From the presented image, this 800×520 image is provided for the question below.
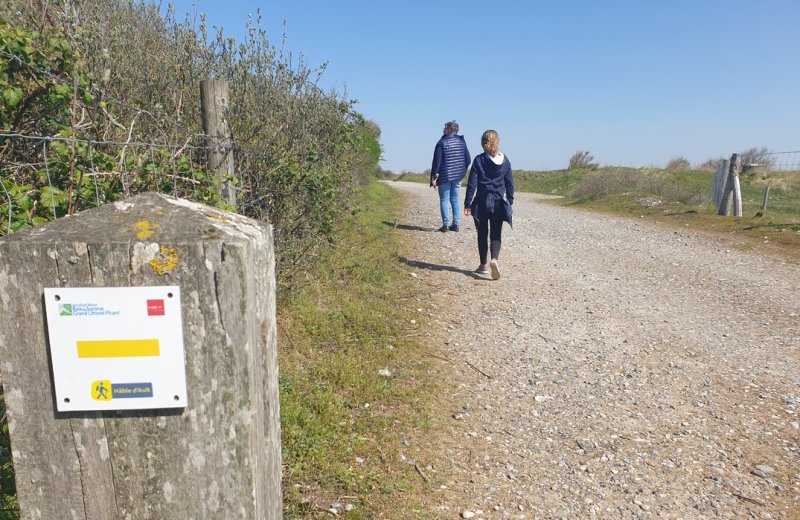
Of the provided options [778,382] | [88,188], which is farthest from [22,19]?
[778,382]

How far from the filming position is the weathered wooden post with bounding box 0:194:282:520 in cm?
121

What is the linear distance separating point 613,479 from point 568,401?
91 centimetres

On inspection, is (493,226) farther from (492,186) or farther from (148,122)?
(148,122)

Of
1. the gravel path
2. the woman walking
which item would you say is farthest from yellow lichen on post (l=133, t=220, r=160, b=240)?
the woman walking

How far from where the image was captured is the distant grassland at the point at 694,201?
397 inches

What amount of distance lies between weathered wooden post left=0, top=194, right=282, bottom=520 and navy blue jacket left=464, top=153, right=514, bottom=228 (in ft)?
18.4

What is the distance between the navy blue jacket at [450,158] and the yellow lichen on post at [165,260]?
8.60 metres

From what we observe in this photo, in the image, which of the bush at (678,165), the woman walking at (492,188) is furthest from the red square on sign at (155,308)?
the bush at (678,165)

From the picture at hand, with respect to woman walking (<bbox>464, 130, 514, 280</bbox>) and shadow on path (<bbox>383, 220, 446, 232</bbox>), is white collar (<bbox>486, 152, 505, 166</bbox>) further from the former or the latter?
shadow on path (<bbox>383, 220, 446, 232</bbox>)

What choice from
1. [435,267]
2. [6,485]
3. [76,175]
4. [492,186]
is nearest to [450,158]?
[435,267]

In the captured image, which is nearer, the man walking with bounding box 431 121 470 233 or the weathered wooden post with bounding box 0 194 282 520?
the weathered wooden post with bounding box 0 194 282 520

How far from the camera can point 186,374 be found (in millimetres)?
1273

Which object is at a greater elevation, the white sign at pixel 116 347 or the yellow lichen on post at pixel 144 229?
the yellow lichen on post at pixel 144 229

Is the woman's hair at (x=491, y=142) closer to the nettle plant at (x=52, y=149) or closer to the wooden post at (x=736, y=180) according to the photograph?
the nettle plant at (x=52, y=149)
